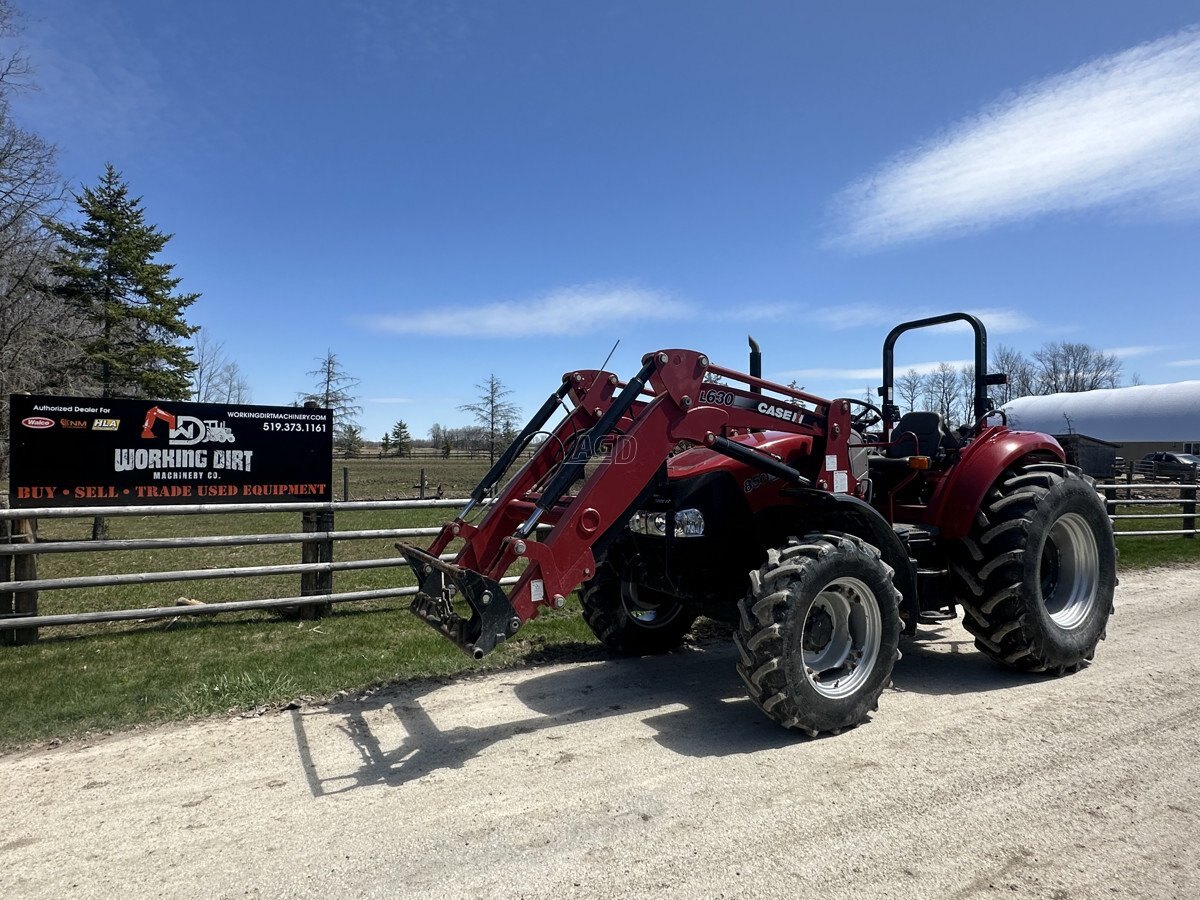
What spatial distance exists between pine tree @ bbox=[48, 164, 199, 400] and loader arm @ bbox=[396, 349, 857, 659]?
31.2 metres

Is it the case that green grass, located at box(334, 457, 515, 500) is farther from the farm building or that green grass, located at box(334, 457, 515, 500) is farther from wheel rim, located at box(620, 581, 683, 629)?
the farm building

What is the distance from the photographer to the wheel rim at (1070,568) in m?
5.98

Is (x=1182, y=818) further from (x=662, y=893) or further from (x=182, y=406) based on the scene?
(x=182, y=406)

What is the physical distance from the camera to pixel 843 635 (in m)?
4.84

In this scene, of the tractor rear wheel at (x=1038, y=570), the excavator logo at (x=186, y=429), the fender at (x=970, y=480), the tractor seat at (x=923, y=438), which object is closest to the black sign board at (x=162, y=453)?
the excavator logo at (x=186, y=429)

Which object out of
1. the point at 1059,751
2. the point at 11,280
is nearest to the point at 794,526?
the point at 1059,751

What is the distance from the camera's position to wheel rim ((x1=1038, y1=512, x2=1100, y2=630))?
5.98 meters

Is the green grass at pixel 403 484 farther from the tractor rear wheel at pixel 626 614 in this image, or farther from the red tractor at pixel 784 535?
the red tractor at pixel 784 535

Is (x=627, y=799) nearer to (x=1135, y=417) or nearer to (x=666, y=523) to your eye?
(x=666, y=523)

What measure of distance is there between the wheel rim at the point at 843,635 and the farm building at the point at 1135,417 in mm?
58261

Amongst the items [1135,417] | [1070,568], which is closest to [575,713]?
[1070,568]

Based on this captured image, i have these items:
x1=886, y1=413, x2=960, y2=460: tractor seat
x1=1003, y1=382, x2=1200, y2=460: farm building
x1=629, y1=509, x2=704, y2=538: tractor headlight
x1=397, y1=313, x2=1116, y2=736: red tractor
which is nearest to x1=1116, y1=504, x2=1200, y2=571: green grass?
x1=397, y1=313, x2=1116, y2=736: red tractor

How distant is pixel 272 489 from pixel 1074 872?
734 cm

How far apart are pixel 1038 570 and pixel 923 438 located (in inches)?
50.5
